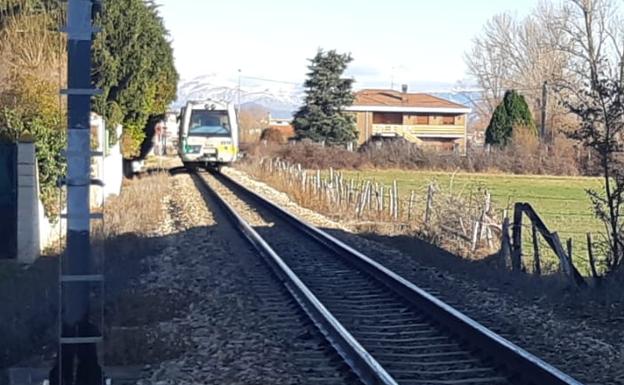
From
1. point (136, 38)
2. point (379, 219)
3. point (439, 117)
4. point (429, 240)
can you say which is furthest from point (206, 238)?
point (439, 117)

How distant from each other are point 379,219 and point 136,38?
57.3ft

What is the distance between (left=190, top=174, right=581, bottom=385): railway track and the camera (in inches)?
352

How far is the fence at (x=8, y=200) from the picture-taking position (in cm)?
1961

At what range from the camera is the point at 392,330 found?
1145 centimetres

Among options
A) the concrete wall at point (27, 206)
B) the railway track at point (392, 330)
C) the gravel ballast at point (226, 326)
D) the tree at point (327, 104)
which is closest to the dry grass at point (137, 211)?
the concrete wall at point (27, 206)

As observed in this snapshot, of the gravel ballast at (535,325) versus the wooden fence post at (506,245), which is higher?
the wooden fence post at (506,245)

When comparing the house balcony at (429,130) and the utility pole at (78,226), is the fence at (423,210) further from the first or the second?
the house balcony at (429,130)

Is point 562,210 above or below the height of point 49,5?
below

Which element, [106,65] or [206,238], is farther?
[106,65]

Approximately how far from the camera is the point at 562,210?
4106cm

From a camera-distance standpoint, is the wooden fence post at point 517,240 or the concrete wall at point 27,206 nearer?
the wooden fence post at point 517,240

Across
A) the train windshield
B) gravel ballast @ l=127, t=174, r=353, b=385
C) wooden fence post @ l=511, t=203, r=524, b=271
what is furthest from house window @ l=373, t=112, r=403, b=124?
wooden fence post @ l=511, t=203, r=524, b=271

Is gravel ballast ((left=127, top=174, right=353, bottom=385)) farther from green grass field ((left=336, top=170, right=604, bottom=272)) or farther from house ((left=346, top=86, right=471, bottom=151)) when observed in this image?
house ((left=346, top=86, right=471, bottom=151))

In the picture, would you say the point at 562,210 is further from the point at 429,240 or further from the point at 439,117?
the point at 439,117
